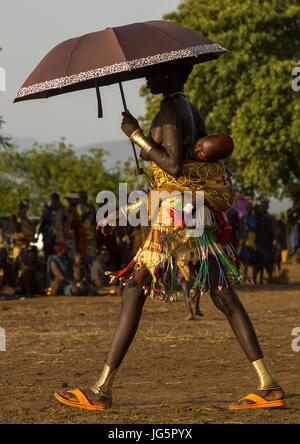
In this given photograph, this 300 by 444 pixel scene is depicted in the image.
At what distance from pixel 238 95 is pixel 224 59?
68.2 inches

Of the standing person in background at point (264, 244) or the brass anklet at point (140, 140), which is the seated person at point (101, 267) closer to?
the standing person in background at point (264, 244)

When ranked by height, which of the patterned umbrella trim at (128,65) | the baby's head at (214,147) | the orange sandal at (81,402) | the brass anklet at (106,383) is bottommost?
the orange sandal at (81,402)

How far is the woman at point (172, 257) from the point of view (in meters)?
5.10

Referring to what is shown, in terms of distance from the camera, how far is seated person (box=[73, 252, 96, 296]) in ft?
52.9

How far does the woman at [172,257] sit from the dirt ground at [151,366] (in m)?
0.16

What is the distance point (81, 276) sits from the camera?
16312 millimetres

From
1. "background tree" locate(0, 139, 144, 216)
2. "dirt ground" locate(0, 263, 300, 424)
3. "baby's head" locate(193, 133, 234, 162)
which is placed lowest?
"dirt ground" locate(0, 263, 300, 424)

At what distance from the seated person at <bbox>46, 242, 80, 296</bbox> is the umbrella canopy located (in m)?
10.7

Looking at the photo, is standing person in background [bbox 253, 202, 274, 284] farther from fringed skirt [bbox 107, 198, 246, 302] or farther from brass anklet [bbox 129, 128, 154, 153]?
brass anklet [bbox 129, 128, 154, 153]

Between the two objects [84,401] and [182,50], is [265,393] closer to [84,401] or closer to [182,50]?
[84,401]

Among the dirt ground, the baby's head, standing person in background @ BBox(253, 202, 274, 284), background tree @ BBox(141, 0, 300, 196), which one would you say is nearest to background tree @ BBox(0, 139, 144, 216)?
background tree @ BBox(141, 0, 300, 196)

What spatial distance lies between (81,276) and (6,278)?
5.07 feet

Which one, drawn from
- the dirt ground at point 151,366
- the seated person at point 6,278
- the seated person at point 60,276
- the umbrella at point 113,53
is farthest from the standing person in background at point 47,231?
the umbrella at point 113,53

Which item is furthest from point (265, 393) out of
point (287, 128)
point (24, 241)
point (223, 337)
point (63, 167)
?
point (63, 167)
